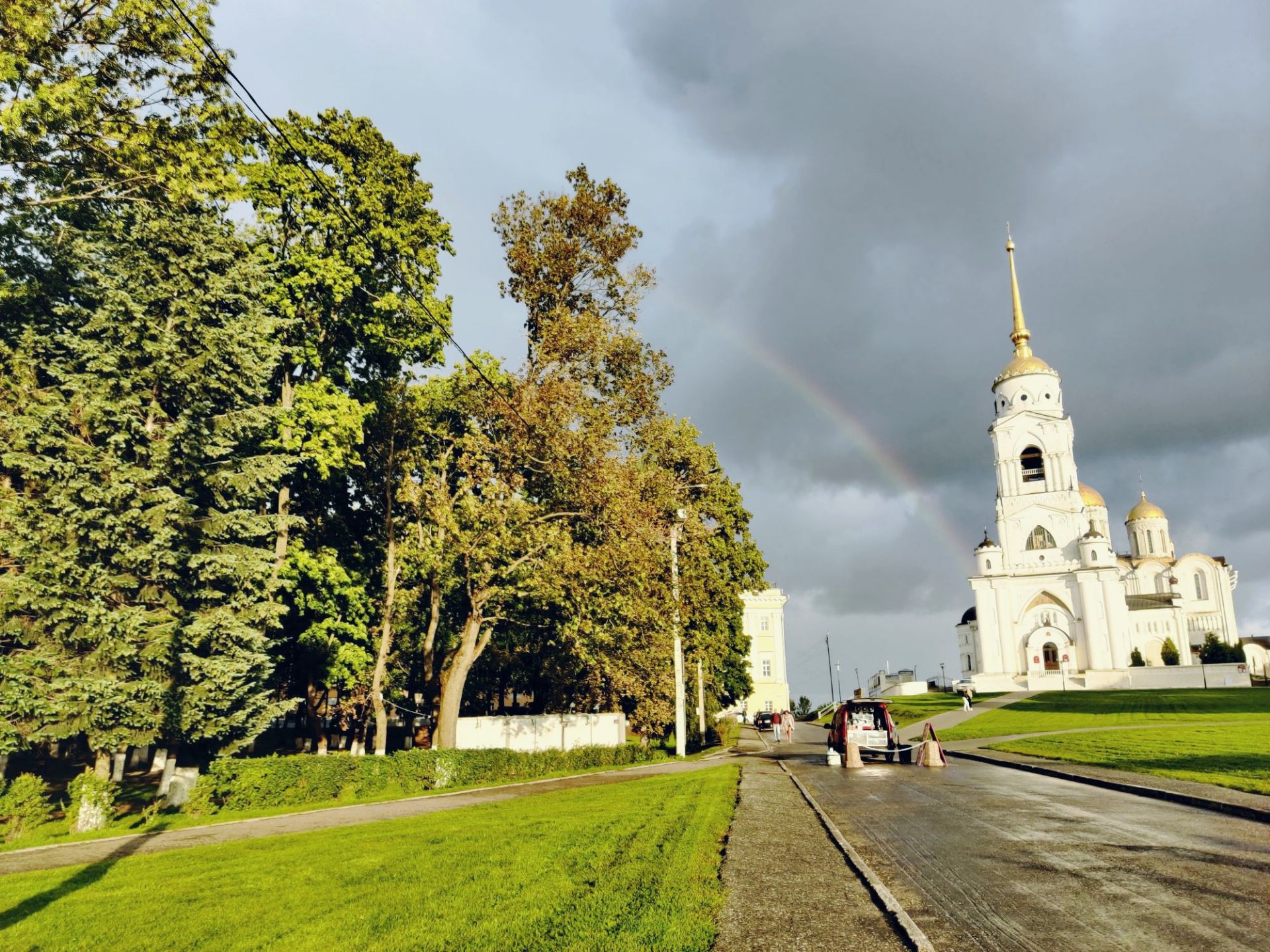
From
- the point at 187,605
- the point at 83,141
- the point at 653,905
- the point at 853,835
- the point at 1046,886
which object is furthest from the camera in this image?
the point at 187,605

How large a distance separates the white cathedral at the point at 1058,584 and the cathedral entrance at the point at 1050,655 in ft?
0.47

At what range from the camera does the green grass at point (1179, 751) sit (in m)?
15.6

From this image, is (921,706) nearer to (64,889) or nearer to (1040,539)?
(1040,539)

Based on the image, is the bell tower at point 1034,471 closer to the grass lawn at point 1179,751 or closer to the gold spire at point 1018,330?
the gold spire at point 1018,330

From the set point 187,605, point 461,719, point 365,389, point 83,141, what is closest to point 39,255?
point 83,141

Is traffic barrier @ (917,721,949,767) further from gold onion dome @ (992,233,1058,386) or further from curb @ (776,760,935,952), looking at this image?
gold onion dome @ (992,233,1058,386)

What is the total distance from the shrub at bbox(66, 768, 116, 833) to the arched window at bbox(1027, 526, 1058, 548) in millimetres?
94599

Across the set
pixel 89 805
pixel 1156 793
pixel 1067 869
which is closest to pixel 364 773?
pixel 89 805

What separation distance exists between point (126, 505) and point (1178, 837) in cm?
2188

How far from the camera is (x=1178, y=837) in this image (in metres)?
9.57

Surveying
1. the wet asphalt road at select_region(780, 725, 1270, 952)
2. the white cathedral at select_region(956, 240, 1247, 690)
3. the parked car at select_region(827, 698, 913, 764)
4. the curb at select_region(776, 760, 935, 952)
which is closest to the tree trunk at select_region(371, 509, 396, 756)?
the parked car at select_region(827, 698, 913, 764)

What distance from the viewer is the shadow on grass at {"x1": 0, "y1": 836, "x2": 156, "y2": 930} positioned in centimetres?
789

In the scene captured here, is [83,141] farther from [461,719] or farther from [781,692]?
[781,692]

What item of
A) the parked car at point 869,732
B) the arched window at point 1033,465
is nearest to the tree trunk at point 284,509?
the parked car at point 869,732
